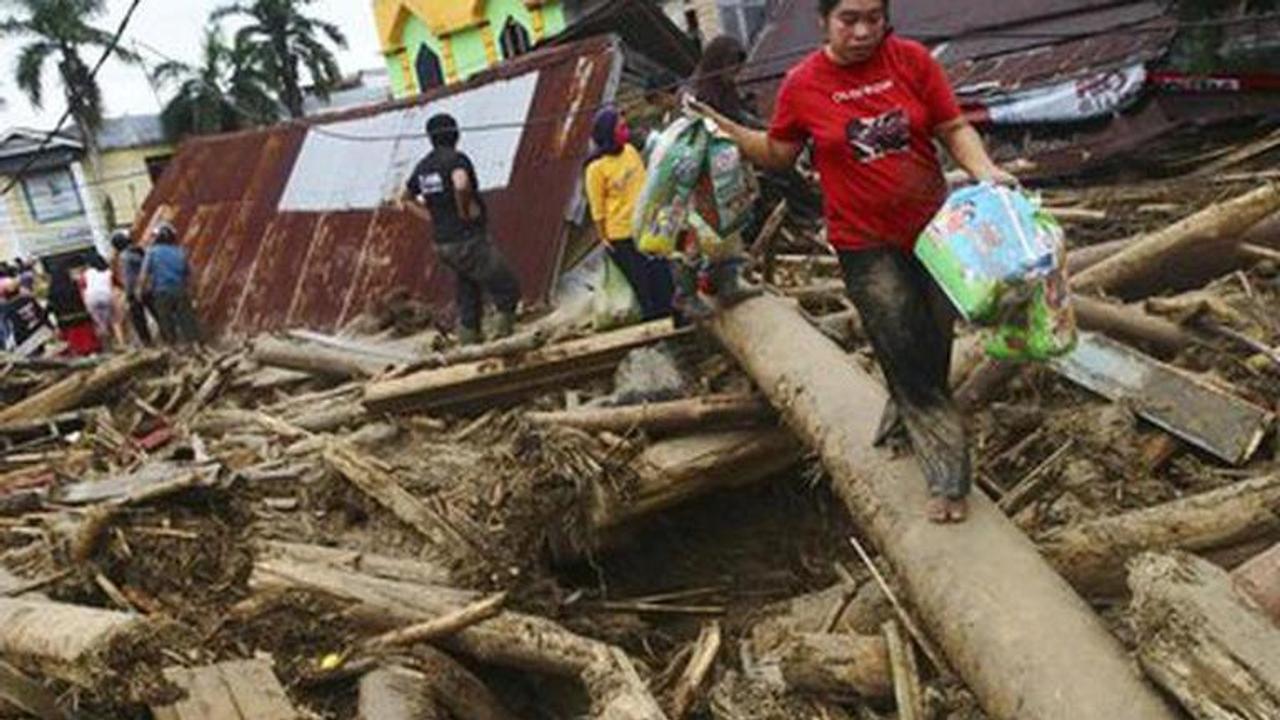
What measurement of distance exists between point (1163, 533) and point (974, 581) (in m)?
0.82

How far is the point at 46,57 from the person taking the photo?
40750 millimetres

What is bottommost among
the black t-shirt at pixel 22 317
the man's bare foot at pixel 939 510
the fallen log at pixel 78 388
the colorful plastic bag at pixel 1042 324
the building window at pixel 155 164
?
the building window at pixel 155 164

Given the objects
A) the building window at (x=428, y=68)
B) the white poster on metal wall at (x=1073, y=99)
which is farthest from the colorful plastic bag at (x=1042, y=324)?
the building window at (x=428, y=68)

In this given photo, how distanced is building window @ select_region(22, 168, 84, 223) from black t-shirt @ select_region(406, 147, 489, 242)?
1570 inches

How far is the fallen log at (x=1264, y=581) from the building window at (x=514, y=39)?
96.7ft

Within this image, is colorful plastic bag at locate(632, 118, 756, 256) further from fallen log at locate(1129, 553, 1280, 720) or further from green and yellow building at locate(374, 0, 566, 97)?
green and yellow building at locate(374, 0, 566, 97)

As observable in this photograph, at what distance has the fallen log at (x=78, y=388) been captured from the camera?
8.95 meters

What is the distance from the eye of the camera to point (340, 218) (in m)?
12.5

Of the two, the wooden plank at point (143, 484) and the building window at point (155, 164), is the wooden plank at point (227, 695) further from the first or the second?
the building window at point (155, 164)

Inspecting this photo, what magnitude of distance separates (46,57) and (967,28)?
1500 inches

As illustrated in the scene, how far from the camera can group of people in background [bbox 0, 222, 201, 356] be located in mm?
12148

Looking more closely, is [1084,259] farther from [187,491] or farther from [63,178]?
[63,178]

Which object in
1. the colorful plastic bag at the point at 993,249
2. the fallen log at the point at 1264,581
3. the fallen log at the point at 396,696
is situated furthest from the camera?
the fallen log at the point at 396,696

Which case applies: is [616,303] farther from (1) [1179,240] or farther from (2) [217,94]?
(2) [217,94]
